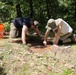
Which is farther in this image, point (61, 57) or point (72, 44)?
point (72, 44)

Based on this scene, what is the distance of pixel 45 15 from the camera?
1349 cm

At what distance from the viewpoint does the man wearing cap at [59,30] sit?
6895 mm

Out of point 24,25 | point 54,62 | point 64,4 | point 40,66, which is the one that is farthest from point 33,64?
point 64,4

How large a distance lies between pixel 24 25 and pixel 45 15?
637 centimetres

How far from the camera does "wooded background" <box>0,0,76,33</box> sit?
1272 centimetres

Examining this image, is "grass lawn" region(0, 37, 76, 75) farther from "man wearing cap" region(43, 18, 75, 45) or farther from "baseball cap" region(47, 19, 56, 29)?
"baseball cap" region(47, 19, 56, 29)

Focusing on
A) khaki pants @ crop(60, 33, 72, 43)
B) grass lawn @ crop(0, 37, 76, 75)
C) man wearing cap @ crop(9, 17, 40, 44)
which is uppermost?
man wearing cap @ crop(9, 17, 40, 44)

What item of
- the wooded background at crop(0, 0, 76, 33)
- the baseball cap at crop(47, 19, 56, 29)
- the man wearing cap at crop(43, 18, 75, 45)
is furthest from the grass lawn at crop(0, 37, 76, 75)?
the wooded background at crop(0, 0, 76, 33)

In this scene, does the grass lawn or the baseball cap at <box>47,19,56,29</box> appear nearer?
the grass lawn

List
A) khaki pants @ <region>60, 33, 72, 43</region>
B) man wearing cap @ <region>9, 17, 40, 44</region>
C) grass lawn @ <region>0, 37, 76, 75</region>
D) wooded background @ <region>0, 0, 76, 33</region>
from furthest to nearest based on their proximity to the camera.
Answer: wooded background @ <region>0, 0, 76, 33</region> → khaki pants @ <region>60, 33, 72, 43</region> → man wearing cap @ <region>9, 17, 40, 44</region> → grass lawn @ <region>0, 37, 76, 75</region>

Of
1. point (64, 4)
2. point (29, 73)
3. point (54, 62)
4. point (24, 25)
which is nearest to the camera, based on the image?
point (29, 73)

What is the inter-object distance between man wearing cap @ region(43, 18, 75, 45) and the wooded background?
5.12 metres

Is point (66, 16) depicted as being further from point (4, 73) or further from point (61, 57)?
point (4, 73)

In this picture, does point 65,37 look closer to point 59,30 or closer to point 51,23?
point 59,30
